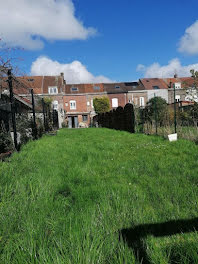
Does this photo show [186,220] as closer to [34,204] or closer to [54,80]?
[34,204]

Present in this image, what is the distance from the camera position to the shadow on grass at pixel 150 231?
1280 mm

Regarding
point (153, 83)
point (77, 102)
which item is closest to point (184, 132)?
point (77, 102)

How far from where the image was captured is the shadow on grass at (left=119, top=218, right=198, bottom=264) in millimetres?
1280

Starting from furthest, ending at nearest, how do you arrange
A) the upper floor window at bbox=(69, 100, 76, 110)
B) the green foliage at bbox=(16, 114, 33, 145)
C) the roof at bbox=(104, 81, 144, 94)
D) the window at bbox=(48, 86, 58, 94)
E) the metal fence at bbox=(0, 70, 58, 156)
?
the roof at bbox=(104, 81, 144, 94) → the upper floor window at bbox=(69, 100, 76, 110) → the window at bbox=(48, 86, 58, 94) → the green foliage at bbox=(16, 114, 33, 145) → the metal fence at bbox=(0, 70, 58, 156)

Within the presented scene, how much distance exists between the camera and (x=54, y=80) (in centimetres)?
3600

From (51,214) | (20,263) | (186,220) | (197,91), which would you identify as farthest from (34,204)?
(197,91)

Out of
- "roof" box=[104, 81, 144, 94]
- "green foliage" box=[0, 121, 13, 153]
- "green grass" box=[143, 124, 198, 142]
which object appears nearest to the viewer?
"green foliage" box=[0, 121, 13, 153]

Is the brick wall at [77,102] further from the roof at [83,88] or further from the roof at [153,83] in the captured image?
the roof at [153,83]

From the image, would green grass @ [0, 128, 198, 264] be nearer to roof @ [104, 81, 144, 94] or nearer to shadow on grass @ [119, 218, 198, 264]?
shadow on grass @ [119, 218, 198, 264]

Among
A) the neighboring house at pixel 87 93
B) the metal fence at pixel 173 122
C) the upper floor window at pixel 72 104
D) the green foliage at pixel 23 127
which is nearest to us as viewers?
the green foliage at pixel 23 127

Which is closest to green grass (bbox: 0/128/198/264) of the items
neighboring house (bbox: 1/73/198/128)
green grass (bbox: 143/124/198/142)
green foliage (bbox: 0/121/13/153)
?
green foliage (bbox: 0/121/13/153)

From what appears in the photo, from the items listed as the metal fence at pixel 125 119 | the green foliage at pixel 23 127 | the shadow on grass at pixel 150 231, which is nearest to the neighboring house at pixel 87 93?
the metal fence at pixel 125 119

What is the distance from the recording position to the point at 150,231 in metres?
1.44

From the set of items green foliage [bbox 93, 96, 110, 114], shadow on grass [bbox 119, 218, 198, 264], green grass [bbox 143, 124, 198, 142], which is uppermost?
green foliage [bbox 93, 96, 110, 114]
